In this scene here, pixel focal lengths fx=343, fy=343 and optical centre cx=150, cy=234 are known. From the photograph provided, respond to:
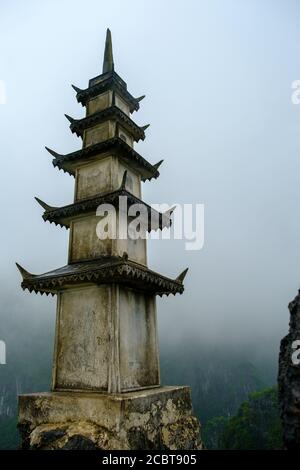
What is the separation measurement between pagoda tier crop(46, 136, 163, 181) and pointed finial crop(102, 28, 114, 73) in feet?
15.7

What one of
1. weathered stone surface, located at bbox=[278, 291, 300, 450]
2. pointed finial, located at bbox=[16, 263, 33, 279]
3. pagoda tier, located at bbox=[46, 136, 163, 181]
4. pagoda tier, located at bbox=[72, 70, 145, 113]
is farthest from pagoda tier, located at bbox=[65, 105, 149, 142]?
weathered stone surface, located at bbox=[278, 291, 300, 450]

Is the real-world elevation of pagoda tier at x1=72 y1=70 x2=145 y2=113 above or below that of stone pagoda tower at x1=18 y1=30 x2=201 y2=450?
above

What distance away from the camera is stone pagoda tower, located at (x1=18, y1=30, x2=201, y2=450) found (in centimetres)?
966

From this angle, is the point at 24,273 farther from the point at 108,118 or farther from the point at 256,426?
the point at 256,426

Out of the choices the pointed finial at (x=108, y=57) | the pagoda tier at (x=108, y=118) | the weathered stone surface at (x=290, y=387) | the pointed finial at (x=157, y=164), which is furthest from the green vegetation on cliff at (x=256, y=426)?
the weathered stone surface at (x=290, y=387)

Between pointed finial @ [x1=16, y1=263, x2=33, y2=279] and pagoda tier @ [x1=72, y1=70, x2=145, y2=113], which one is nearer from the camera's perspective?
pointed finial @ [x1=16, y1=263, x2=33, y2=279]

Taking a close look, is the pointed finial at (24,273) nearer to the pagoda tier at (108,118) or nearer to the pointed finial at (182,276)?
the pointed finial at (182,276)

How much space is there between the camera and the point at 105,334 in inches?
423

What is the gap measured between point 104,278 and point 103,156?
587 centimetres

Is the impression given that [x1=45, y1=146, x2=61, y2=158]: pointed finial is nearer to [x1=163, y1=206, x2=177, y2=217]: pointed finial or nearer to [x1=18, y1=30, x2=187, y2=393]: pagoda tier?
[x1=18, y1=30, x2=187, y2=393]: pagoda tier

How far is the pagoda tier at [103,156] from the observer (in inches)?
536

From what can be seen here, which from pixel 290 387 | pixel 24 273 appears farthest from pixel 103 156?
pixel 290 387

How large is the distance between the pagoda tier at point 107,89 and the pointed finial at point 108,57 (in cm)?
57

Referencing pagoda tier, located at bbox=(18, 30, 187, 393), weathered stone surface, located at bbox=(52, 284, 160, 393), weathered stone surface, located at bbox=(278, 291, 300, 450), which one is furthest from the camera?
pagoda tier, located at bbox=(18, 30, 187, 393)
